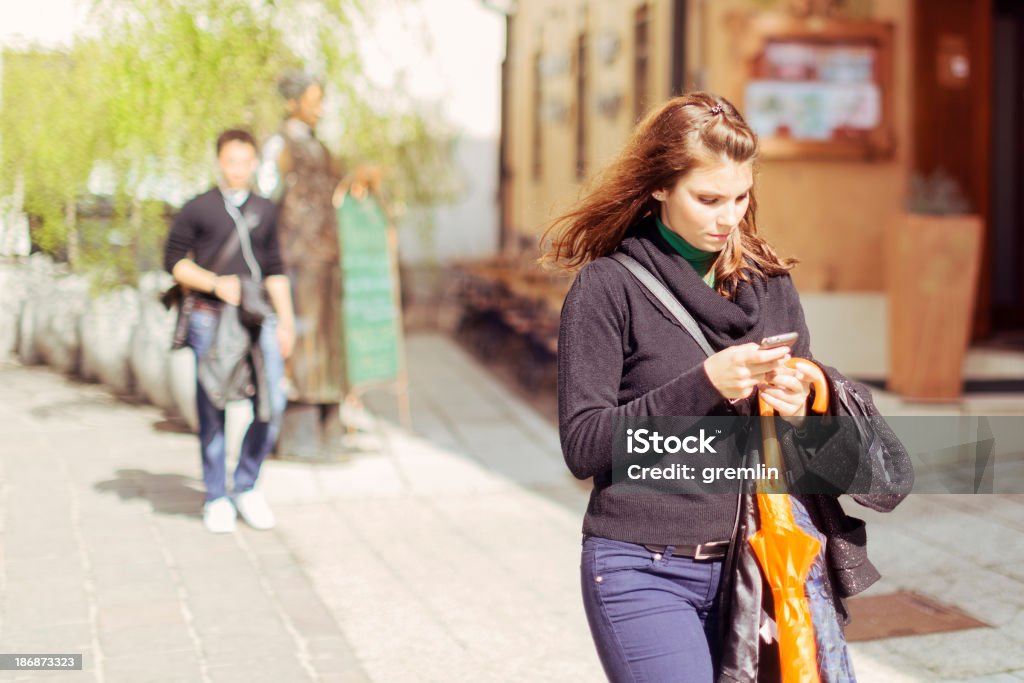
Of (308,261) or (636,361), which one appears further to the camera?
(308,261)

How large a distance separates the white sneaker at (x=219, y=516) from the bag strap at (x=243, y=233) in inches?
41.9

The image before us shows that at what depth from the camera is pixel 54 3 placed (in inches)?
332

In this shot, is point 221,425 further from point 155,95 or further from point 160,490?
point 155,95

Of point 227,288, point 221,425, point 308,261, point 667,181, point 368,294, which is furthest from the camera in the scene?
point 368,294

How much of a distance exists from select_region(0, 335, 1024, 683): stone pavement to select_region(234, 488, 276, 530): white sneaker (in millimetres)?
65

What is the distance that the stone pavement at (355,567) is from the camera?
14.0 ft

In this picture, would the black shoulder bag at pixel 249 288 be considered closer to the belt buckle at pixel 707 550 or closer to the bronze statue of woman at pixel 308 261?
the bronze statue of woman at pixel 308 261

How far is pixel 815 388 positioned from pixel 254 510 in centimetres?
426

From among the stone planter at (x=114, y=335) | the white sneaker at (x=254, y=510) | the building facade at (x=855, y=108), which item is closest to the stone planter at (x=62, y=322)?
the stone planter at (x=114, y=335)

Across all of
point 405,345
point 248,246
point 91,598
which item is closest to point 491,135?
point 405,345

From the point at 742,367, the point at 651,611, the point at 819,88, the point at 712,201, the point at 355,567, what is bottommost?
the point at 355,567

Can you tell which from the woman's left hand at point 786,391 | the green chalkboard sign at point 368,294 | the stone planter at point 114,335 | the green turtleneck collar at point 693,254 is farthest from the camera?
the stone planter at point 114,335

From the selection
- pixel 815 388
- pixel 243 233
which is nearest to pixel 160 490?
pixel 243 233

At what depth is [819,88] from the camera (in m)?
9.09
